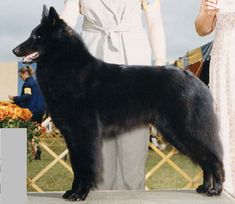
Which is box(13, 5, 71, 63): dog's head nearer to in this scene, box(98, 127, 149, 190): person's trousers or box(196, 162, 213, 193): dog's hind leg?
box(98, 127, 149, 190): person's trousers

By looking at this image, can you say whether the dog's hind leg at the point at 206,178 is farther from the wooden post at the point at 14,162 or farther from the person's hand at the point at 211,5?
the wooden post at the point at 14,162

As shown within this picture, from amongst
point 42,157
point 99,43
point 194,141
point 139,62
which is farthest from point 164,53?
point 42,157

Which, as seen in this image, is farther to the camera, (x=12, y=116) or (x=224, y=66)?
(x=12, y=116)

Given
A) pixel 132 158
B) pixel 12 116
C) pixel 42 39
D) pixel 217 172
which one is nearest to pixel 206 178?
pixel 217 172

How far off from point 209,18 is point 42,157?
5600 mm

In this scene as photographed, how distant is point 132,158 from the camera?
284 centimetres

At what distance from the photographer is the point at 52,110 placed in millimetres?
2242

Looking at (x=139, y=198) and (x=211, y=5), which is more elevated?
(x=211, y=5)

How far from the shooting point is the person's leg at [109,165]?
9.22 ft

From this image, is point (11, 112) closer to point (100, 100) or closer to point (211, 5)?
point (100, 100)

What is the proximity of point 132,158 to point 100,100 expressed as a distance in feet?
2.33

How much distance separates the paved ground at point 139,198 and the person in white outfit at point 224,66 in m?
0.38

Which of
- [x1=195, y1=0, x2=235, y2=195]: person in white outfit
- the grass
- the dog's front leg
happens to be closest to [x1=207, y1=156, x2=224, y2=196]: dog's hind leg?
[x1=195, y1=0, x2=235, y2=195]: person in white outfit

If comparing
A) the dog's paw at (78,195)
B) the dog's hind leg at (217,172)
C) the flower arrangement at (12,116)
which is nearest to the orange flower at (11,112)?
the flower arrangement at (12,116)
